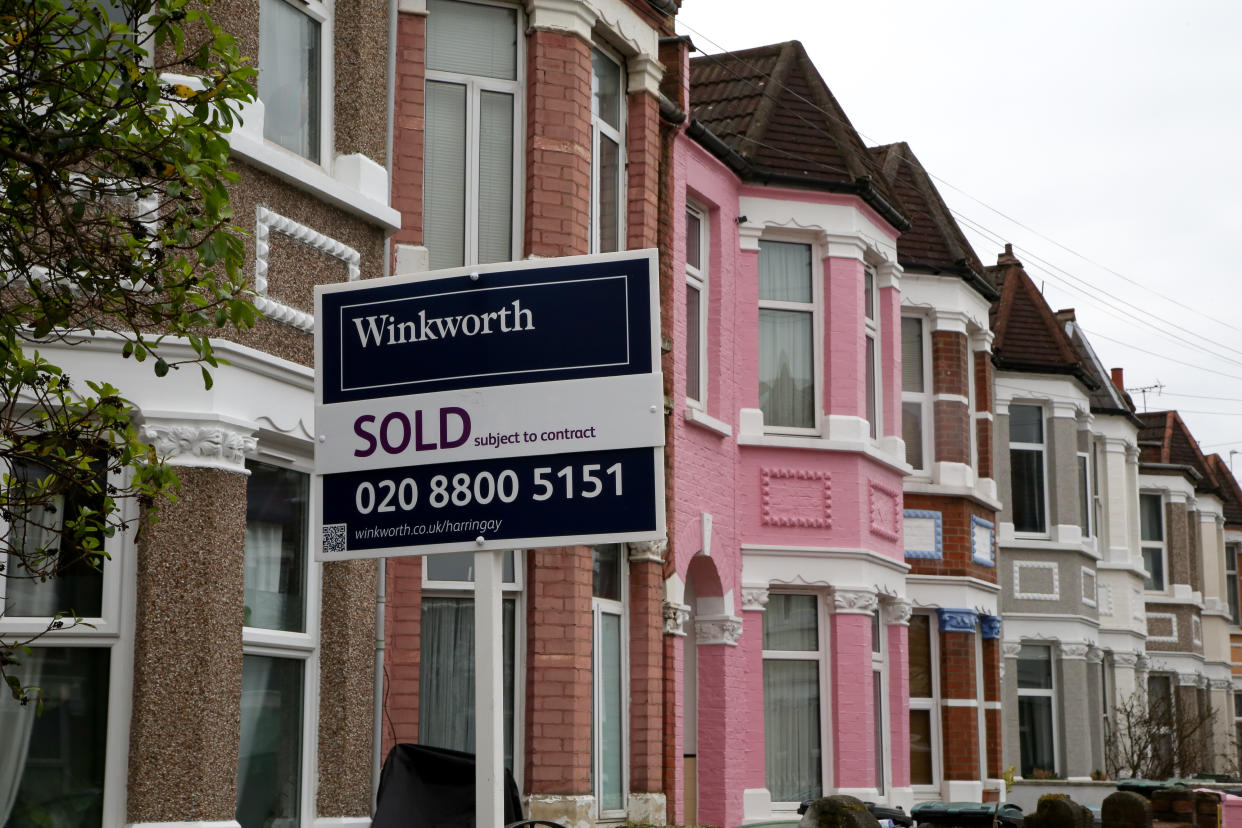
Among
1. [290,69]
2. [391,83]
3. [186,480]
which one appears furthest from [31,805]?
[391,83]

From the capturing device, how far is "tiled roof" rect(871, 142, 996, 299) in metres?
20.2

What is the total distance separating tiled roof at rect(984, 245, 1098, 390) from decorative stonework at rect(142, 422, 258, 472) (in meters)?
16.9

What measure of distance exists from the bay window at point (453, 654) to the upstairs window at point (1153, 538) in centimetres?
2319

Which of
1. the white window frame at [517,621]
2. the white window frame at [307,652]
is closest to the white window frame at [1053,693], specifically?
the white window frame at [517,621]

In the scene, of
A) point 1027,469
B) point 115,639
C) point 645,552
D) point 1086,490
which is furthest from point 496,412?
point 1086,490

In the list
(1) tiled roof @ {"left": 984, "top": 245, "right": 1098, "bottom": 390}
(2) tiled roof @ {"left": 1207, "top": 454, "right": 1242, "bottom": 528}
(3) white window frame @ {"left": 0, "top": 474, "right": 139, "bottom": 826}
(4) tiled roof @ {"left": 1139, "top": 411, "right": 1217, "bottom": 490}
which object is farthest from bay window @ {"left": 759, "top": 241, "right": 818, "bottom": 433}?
(2) tiled roof @ {"left": 1207, "top": 454, "right": 1242, "bottom": 528}

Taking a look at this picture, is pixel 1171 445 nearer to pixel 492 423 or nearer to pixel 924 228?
pixel 924 228

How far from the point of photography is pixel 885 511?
1750 cm

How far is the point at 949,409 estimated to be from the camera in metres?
20.1

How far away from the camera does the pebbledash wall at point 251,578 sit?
7.55m

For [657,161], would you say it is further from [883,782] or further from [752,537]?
[883,782]

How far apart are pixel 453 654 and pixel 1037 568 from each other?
1465 cm

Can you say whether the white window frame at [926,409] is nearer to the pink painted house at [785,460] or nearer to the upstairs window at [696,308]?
the pink painted house at [785,460]

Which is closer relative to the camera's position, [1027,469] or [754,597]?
[754,597]
